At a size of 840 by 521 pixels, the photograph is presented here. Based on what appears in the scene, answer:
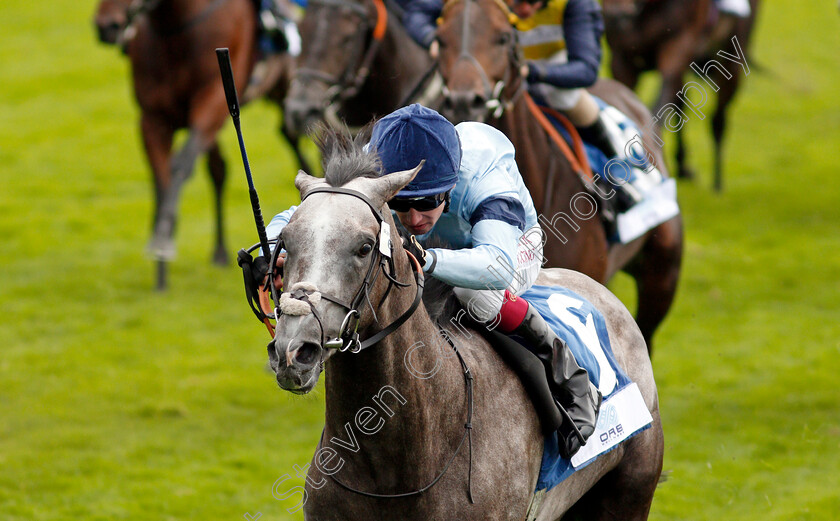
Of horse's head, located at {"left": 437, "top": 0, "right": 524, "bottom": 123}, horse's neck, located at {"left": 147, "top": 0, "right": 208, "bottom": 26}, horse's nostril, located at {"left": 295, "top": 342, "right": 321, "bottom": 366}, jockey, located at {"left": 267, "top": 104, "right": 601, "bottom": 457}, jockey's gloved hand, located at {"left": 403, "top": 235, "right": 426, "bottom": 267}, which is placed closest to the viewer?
horse's nostril, located at {"left": 295, "top": 342, "right": 321, "bottom": 366}

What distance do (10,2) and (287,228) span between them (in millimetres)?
18401

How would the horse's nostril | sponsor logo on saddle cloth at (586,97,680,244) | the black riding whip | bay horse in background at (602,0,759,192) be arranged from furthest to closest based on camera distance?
bay horse in background at (602,0,759,192), sponsor logo on saddle cloth at (586,97,680,244), the black riding whip, the horse's nostril

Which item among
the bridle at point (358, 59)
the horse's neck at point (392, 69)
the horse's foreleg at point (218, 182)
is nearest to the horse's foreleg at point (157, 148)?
the horse's foreleg at point (218, 182)

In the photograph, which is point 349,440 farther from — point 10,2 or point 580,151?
point 10,2

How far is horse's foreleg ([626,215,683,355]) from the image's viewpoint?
5598 mm

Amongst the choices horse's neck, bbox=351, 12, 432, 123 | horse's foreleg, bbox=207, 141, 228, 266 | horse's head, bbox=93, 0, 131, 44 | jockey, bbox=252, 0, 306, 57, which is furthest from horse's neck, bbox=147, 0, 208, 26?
horse's neck, bbox=351, 12, 432, 123

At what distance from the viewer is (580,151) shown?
500 centimetres

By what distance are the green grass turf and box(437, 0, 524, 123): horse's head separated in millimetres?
1932

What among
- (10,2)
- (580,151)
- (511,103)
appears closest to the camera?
(511,103)

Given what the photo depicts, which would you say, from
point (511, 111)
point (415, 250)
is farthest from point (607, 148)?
point (415, 250)

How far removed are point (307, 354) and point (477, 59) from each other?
278 cm

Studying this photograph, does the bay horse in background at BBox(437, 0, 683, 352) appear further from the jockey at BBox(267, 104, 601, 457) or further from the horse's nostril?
the horse's nostril

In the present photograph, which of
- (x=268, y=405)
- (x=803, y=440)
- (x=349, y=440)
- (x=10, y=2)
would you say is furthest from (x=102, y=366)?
(x=10, y=2)

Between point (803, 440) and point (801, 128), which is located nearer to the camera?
point (803, 440)
